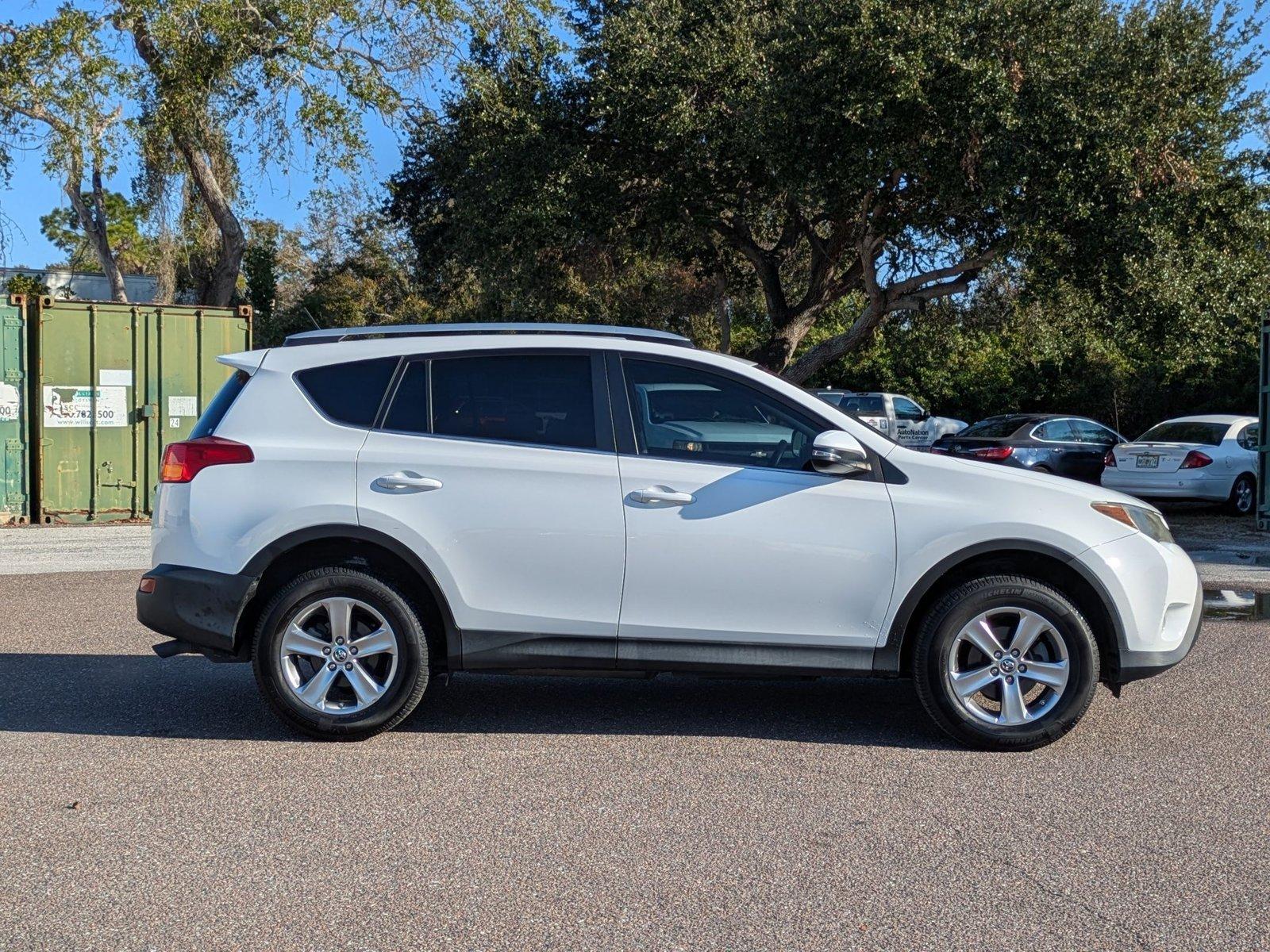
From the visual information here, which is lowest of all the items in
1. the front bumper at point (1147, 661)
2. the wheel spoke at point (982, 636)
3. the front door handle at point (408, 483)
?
the front bumper at point (1147, 661)

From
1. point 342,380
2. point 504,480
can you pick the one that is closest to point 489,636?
point 504,480

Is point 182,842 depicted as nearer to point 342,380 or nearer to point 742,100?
point 342,380

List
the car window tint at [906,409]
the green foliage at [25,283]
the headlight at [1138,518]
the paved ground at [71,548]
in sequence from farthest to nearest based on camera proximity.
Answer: the green foliage at [25,283] < the car window tint at [906,409] < the paved ground at [71,548] < the headlight at [1138,518]

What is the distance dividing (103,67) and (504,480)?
20.6 meters

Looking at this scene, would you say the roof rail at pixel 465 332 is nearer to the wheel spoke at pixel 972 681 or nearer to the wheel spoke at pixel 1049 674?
the wheel spoke at pixel 972 681

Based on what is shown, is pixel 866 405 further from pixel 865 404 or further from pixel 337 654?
pixel 337 654

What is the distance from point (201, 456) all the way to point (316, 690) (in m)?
1.17

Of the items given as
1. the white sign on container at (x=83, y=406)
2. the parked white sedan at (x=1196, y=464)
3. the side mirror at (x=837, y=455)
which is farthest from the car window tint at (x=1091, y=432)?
the side mirror at (x=837, y=455)

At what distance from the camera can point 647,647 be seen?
19.1 ft

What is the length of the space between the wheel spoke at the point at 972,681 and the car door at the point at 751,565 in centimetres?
39

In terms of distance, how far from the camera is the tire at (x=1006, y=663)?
574 centimetres

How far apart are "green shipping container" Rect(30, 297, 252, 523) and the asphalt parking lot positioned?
9046 millimetres

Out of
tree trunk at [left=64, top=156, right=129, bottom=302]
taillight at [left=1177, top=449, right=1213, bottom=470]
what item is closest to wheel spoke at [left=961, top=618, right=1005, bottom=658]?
taillight at [left=1177, top=449, right=1213, bottom=470]

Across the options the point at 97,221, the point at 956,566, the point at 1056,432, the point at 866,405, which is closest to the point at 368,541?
the point at 956,566
